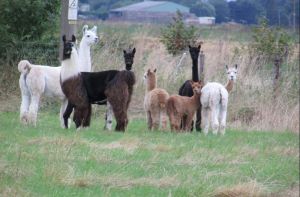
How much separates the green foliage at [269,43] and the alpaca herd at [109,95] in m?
5.29

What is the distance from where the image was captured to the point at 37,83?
1493cm

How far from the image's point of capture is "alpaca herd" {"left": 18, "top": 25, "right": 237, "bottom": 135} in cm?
1430

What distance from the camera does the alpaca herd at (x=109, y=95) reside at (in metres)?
14.3

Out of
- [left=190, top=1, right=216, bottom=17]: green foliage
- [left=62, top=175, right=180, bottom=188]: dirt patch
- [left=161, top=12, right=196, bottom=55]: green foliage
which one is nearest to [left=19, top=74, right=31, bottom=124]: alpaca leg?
[left=62, top=175, right=180, bottom=188]: dirt patch

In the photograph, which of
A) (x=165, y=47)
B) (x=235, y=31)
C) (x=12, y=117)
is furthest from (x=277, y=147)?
(x=235, y=31)

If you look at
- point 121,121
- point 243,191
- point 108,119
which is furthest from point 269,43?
point 243,191

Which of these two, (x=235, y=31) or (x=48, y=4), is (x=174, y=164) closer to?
(x=48, y=4)

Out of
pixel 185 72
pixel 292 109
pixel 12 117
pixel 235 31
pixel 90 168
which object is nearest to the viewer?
pixel 90 168

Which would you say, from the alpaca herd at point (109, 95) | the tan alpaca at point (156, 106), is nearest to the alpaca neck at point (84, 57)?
the alpaca herd at point (109, 95)

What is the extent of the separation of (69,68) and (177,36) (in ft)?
34.0

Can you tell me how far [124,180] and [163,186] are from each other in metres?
0.49

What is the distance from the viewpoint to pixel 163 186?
973 cm

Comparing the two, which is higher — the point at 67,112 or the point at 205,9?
the point at 205,9

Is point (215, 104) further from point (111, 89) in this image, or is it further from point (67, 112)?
point (67, 112)
